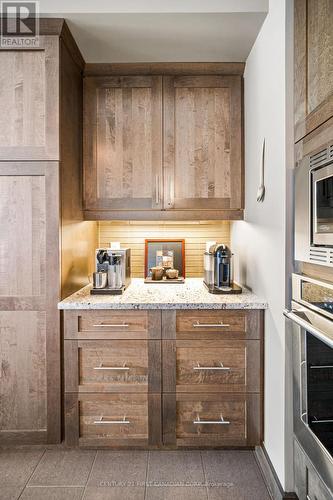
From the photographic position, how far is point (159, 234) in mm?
2994

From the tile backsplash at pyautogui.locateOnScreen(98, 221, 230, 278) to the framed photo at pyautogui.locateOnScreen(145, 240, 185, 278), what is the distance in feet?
0.17

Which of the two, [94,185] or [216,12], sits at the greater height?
[216,12]

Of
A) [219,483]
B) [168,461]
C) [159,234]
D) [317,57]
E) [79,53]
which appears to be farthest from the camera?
[159,234]

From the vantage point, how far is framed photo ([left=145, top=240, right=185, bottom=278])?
2953 mm

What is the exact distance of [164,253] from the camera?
296 cm

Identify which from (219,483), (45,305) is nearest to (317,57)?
(45,305)

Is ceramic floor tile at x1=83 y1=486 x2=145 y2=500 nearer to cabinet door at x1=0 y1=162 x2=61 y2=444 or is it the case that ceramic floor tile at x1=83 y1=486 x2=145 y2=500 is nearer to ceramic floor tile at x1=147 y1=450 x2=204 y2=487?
ceramic floor tile at x1=147 y1=450 x2=204 y2=487

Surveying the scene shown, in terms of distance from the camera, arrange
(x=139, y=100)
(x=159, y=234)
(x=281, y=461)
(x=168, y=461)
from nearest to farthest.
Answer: (x=281, y=461) → (x=168, y=461) → (x=139, y=100) → (x=159, y=234)

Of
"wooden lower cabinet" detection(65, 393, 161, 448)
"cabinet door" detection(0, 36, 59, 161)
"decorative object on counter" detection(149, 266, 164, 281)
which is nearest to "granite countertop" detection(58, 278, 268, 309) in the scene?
"decorative object on counter" detection(149, 266, 164, 281)

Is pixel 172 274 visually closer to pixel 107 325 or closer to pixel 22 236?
pixel 107 325

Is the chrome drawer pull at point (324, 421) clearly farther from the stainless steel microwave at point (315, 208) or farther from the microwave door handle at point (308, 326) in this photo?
the stainless steel microwave at point (315, 208)

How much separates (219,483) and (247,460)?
0.25 meters

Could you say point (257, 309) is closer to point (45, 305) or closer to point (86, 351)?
Result: point (86, 351)

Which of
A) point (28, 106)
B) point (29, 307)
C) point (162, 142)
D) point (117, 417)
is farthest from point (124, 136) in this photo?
point (117, 417)
